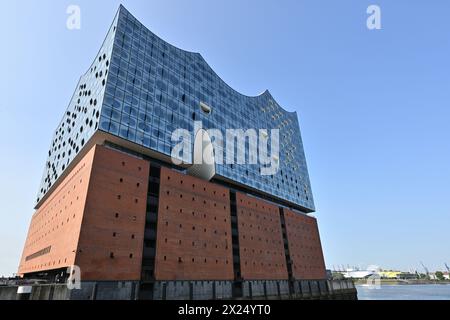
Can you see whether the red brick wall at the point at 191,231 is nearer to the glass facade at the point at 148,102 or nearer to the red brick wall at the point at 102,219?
the red brick wall at the point at 102,219

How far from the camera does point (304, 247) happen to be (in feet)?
189

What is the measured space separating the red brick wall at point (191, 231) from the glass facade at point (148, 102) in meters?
5.22

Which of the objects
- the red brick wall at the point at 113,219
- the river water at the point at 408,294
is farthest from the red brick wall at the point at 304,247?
the red brick wall at the point at 113,219

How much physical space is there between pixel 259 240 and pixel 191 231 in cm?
1567

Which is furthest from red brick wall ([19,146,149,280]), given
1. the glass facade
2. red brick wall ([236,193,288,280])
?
red brick wall ([236,193,288,280])

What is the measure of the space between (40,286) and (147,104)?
2442cm

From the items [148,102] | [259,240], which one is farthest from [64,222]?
[259,240]

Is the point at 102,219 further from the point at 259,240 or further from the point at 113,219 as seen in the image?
the point at 259,240

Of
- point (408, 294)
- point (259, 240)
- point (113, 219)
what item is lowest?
point (408, 294)

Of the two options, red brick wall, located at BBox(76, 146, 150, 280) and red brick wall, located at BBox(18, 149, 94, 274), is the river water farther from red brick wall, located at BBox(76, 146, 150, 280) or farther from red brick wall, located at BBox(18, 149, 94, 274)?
red brick wall, located at BBox(18, 149, 94, 274)

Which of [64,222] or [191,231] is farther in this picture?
[191,231]

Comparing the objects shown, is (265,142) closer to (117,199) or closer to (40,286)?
(117,199)

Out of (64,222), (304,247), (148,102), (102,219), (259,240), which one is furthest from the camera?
(304,247)

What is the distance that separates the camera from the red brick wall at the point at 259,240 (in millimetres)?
43438
